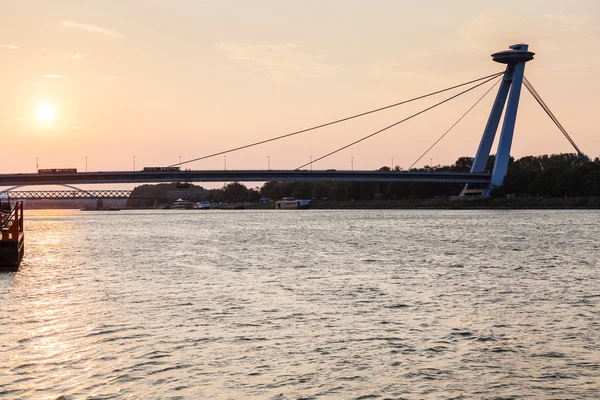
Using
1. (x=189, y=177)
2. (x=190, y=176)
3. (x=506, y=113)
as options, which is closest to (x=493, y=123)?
(x=506, y=113)

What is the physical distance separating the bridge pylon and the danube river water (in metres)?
100

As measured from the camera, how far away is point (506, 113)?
13062cm

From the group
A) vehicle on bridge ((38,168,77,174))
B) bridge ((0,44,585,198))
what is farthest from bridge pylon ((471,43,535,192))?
vehicle on bridge ((38,168,77,174))

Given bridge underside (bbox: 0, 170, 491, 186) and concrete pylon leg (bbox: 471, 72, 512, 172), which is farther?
concrete pylon leg (bbox: 471, 72, 512, 172)

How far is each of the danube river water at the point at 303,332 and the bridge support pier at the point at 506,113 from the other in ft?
328

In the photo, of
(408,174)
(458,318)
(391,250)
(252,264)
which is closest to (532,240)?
(391,250)

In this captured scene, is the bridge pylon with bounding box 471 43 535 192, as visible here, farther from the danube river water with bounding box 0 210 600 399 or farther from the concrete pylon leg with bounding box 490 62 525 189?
the danube river water with bounding box 0 210 600 399

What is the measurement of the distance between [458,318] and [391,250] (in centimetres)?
2667

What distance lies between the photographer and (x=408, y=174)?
140 m

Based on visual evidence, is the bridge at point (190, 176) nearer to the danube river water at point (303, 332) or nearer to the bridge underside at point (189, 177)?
the bridge underside at point (189, 177)

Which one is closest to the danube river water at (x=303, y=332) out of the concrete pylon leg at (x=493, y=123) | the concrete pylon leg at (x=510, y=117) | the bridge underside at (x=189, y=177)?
the bridge underside at (x=189, y=177)

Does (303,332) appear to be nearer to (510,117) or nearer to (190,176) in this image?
(190,176)

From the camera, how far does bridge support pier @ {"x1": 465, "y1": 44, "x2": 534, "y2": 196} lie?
12988cm

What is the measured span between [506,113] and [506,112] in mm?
225
